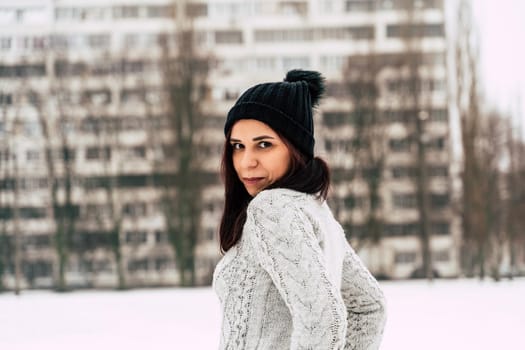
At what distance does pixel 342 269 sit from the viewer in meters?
1.54

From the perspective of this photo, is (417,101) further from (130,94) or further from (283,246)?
(283,246)

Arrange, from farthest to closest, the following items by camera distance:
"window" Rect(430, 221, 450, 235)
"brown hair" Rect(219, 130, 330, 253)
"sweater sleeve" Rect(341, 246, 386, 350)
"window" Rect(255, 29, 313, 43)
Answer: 1. "window" Rect(255, 29, 313, 43)
2. "window" Rect(430, 221, 450, 235)
3. "sweater sleeve" Rect(341, 246, 386, 350)
4. "brown hair" Rect(219, 130, 330, 253)

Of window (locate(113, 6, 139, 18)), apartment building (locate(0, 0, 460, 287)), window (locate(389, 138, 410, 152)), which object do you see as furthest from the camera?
window (locate(113, 6, 139, 18))

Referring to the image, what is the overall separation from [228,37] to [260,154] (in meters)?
41.6

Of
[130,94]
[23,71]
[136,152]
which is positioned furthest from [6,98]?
[136,152]

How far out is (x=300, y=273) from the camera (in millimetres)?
1196

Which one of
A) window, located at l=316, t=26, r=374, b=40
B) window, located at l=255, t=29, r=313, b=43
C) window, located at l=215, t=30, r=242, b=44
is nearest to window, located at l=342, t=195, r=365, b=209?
window, located at l=316, t=26, r=374, b=40

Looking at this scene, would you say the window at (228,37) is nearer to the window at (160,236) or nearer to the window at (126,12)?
the window at (126,12)

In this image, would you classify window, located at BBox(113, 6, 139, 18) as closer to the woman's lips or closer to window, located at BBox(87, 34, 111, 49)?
window, located at BBox(87, 34, 111, 49)

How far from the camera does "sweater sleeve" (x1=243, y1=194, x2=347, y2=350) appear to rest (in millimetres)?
1168

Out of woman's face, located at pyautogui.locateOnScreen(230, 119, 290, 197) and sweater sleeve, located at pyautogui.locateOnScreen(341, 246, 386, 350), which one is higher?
woman's face, located at pyautogui.locateOnScreen(230, 119, 290, 197)

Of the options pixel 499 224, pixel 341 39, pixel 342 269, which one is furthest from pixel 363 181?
pixel 342 269

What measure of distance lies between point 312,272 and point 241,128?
0.38 meters

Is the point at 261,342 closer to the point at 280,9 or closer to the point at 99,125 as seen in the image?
the point at 99,125
